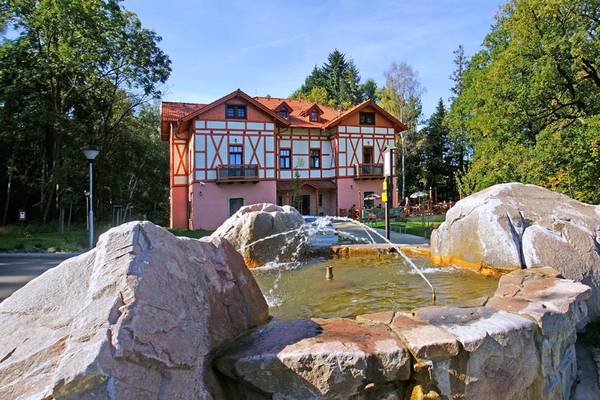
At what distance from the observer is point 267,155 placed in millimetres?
26750

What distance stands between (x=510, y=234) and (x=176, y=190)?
23.8 meters

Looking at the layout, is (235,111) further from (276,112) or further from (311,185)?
(311,185)

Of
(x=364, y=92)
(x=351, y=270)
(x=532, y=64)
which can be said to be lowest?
(x=351, y=270)

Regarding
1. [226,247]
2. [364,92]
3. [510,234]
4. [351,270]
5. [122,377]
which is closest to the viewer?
[122,377]

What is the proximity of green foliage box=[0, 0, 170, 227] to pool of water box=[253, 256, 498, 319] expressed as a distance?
758 inches

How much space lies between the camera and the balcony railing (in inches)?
994

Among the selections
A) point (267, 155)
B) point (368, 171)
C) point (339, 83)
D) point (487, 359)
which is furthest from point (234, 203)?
point (339, 83)

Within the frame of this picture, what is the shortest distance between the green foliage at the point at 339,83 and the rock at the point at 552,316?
50.0 meters

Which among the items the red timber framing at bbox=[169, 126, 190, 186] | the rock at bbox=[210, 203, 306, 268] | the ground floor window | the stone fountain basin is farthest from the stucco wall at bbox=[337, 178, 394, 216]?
the stone fountain basin

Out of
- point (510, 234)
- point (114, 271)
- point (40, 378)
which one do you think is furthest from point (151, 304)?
point (510, 234)

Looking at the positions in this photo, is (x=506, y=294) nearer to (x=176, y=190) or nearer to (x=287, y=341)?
(x=287, y=341)

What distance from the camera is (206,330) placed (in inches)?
103

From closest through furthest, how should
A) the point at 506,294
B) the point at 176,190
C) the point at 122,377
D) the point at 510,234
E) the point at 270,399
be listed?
the point at 122,377 < the point at 270,399 < the point at 506,294 < the point at 510,234 < the point at 176,190

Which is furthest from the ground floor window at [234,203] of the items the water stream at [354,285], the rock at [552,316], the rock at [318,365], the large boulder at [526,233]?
the rock at [318,365]
